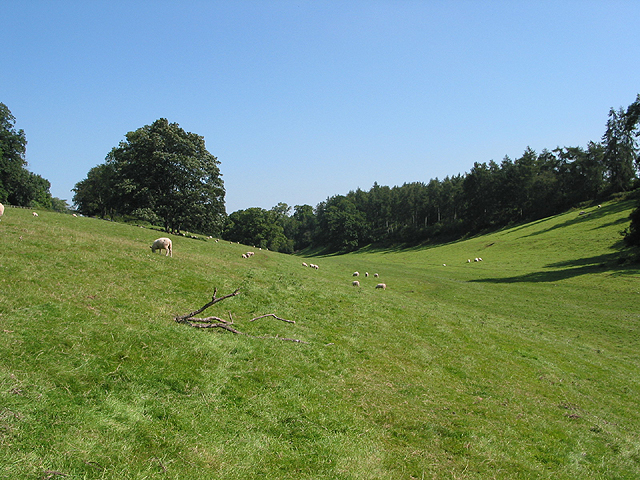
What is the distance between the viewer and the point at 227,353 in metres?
10.1

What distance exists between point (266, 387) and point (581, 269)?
53411 mm

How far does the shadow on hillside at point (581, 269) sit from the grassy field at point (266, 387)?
28.0 m

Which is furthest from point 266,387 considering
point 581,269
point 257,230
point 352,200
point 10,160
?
point 352,200

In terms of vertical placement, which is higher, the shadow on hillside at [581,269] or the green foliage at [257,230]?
the green foliage at [257,230]

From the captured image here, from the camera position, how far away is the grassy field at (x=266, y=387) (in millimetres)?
6074

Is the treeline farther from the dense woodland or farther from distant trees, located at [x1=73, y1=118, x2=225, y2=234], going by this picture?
distant trees, located at [x1=73, y1=118, x2=225, y2=234]

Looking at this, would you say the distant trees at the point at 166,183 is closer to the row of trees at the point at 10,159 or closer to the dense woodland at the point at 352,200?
the dense woodland at the point at 352,200

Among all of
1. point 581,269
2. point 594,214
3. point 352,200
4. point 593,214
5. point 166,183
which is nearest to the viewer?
point 581,269

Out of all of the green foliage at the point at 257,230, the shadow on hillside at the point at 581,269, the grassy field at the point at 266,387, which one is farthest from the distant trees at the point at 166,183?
the green foliage at the point at 257,230

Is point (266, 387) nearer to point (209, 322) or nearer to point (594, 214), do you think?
point (209, 322)

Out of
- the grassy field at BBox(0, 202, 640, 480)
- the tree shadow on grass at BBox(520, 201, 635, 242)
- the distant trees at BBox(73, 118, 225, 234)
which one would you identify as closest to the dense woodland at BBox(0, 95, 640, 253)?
the distant trees at BBox(73, 118, 225, 234)

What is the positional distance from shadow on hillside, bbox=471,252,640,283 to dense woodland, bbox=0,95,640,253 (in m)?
4.69

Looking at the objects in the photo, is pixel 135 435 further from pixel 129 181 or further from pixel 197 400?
pixel 129 181

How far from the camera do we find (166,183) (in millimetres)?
56781
